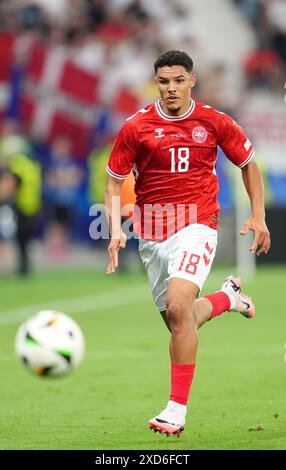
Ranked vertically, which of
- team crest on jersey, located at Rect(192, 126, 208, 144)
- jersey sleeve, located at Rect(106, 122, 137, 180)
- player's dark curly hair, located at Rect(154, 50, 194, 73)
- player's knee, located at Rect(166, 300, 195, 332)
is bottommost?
player's knee, located at Rect(166, 300, 195, 332)

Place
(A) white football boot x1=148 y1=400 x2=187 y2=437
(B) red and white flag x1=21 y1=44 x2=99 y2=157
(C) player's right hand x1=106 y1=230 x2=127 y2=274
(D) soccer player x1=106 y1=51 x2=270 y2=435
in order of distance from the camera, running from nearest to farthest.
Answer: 1. (A) white football boot x1=148 y1=400 x2=187 y2=437
2. (C) player's right hand x1=106 y1=230 x2=127 y2=274
3. (D) soccer player x1=106 y1=51 x2=270 y2=435
4. (B) red and white flag x1=21 y1=44 x2=99 y2=157

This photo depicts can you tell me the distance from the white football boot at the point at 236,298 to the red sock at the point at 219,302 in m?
0.05

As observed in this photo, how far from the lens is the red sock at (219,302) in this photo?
791cm

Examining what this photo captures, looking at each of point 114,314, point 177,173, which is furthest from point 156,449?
point 114,314

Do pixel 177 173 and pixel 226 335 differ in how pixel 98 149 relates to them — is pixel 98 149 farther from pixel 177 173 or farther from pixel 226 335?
pixel 177 173

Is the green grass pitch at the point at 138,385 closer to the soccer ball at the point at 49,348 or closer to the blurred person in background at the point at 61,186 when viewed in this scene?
the soccer ball at the point at 49,348

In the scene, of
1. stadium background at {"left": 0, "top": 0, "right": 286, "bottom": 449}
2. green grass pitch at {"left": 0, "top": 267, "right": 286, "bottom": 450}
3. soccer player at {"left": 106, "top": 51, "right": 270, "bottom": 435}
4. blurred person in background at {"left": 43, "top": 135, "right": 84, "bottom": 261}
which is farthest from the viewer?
blurred person in background at {"left": 43, "top": 135, "right": 84, "bottom": 261}

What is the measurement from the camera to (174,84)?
7570 mm

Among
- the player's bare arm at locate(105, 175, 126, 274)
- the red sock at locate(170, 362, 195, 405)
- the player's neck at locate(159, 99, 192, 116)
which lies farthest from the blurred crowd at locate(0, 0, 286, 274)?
the red sock at locate(170, 362, 195, 405)

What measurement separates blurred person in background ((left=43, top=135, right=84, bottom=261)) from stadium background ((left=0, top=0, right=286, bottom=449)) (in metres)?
0.02

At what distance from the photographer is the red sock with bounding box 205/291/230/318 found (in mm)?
7906

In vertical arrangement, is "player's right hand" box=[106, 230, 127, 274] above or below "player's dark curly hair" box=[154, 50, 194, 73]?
below

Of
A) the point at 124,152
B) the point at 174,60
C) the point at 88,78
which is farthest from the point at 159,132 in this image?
the point at 88,78

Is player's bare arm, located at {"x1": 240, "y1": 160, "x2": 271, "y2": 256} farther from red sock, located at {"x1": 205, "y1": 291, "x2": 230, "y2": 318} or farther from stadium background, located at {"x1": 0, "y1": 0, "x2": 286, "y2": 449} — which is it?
stadium background, located at {"x1": 0, "y1": 0, "x2": 286, "y2": 449}
